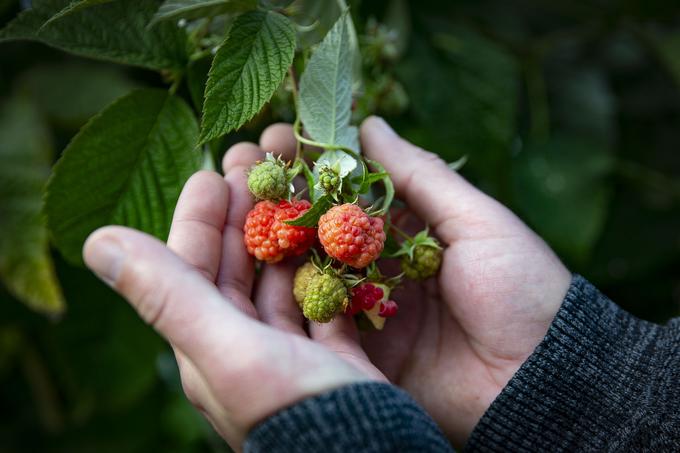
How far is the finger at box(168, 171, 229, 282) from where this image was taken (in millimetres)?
773

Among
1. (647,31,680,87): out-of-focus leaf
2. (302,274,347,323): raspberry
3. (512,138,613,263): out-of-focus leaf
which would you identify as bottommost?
(512,138,613,263): out-of-focus leaf

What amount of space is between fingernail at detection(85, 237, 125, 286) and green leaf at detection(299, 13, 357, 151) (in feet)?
1.01

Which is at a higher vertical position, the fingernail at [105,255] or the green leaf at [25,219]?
the fingernail at [105,255]

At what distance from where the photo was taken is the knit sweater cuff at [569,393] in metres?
0.86

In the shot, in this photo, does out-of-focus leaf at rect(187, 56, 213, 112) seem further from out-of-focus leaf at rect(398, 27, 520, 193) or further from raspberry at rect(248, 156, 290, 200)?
out-of-focus leaf at rect(398, 27, 520, 193)

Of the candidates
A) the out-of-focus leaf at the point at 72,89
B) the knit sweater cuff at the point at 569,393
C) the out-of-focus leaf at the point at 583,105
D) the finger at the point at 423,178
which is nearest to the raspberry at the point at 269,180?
the finger at the point at 423,178

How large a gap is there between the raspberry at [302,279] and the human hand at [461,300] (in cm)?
22

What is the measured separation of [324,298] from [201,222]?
0.60ft

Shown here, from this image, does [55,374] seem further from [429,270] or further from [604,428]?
[604,428]

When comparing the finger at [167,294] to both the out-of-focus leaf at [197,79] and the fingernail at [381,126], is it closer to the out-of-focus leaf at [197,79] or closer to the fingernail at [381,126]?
the out-of-focus leaf at [197,79]

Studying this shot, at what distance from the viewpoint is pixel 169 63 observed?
0.86 metres

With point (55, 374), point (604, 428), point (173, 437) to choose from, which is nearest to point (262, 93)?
point (604, 428)

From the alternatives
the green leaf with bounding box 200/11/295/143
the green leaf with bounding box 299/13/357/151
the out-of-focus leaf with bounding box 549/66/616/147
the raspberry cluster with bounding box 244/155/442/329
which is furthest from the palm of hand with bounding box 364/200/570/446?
the out-of-focus leaf with bounding box 549/66/616/147

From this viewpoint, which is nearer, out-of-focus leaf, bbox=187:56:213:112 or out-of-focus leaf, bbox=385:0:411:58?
out-of-focus leaf, bbox=187:56:213:112
